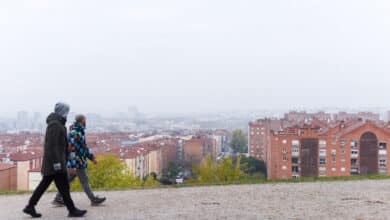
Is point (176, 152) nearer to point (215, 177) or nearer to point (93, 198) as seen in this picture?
point (215, 177)

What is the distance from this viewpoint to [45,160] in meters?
6.68

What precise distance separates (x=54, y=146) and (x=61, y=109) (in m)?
0.62

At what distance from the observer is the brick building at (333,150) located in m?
43.7

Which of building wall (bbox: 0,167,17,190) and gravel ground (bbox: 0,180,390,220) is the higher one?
gravel ground (bbox: 0,180,390,220)

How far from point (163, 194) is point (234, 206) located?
6.58 feet

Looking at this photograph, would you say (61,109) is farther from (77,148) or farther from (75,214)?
(75,214)

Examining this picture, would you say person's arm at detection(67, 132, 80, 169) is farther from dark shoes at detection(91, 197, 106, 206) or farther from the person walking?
dark shoes at detection(91, 197, 106, 206)

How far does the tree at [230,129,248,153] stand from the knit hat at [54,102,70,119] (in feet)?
300

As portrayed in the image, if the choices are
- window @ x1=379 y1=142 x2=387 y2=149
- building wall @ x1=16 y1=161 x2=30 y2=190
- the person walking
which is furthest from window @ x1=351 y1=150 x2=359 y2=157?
the person walking

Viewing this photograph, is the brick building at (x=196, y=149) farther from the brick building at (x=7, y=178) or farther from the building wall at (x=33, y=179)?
the brick building at (x=7, y=178)

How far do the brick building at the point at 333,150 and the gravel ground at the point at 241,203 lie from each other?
3540cm

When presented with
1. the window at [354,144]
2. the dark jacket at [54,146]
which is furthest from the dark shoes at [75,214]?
the window at [354,144]

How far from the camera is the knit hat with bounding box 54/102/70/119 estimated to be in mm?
6762

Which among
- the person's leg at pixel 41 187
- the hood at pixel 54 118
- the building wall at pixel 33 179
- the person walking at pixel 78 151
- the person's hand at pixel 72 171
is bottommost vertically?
the building wall at pixel 33 179
